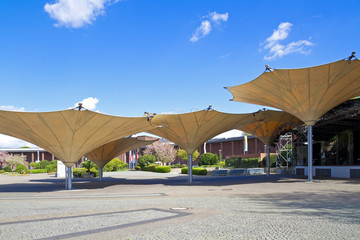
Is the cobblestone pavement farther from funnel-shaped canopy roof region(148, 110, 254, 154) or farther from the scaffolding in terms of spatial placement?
the scaffolding

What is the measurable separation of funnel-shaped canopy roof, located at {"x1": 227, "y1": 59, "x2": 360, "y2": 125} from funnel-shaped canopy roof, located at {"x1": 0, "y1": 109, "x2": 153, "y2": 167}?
8247 mm

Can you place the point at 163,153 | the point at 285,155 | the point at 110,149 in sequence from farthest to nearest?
the point at 163,153, the point at 285,155, the point at 110,149

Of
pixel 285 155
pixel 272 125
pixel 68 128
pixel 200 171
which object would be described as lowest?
pixel 200 171

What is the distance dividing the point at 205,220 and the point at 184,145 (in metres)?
18.3

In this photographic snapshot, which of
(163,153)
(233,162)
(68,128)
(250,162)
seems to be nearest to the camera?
(68,128)

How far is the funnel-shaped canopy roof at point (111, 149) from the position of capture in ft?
103

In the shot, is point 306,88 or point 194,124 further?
point 194,124

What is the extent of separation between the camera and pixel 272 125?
1291 inches

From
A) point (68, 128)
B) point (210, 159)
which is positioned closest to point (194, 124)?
point (68, 128)

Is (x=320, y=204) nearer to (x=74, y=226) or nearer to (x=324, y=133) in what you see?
(x=74, y=226)

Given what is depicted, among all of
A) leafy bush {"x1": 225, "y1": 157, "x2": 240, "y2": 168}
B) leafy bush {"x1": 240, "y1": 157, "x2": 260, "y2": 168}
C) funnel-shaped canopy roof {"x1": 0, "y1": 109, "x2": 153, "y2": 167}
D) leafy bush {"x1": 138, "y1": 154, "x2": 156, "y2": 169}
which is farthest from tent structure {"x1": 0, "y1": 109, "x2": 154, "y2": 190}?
leafy bush {"x1": 138, "y1": 154, "x2": 156, "y2": 169}

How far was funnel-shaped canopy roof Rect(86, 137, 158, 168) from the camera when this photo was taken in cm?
3134

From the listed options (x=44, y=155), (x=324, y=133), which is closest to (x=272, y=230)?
(x=324, y=133)

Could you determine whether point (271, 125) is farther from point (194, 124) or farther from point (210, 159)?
point (210, 159)
